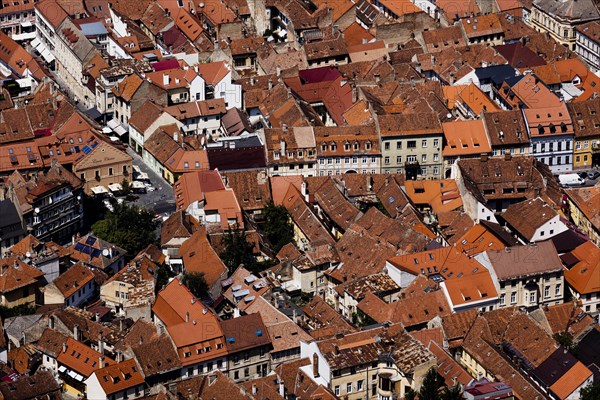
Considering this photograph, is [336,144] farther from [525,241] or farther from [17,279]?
[17,279]

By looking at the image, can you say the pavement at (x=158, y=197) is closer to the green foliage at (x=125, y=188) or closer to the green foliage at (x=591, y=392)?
the green foliage at (x=125, y=188)

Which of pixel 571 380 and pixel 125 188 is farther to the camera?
pixel 125 188

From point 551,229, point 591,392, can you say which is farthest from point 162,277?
point 591,392

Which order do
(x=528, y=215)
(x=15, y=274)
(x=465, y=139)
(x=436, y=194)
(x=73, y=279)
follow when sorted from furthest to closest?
(x=465, y=139)
(x=436, y=194)
(x=528, y=215)
(x=73, y=279)
(x=15, y=274)

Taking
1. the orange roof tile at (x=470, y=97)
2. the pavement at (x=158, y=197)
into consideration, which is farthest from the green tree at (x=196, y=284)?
the orange roof tile at (x=470, y=97)

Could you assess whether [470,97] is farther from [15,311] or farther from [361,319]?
[15,311]

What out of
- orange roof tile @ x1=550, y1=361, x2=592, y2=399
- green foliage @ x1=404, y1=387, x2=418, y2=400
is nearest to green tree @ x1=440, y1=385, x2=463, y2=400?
green foliage @ x1=404, y1=387, x2=418, y2=400
